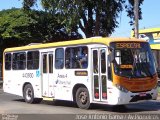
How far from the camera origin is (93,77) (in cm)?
1783

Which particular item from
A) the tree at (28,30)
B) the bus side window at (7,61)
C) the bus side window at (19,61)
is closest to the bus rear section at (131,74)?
the bus side window at (19,61)

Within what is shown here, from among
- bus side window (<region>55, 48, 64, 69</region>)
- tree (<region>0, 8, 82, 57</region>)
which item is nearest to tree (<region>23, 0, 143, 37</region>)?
tree (<region>0, 8, 82, 57</region>)

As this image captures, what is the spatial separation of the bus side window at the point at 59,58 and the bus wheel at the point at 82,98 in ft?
5.54

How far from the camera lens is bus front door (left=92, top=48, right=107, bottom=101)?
1730 cm

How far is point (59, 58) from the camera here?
20.0 m

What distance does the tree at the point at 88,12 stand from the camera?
33469 mm

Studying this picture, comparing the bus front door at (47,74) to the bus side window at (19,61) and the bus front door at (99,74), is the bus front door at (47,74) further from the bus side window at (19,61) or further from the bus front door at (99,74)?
the bus front door at (99,74)

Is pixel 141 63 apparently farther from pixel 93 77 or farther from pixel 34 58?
pixel 34 58

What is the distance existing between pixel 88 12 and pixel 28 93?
15.3 m

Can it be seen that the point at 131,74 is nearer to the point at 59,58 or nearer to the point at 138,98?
the point at 138,98

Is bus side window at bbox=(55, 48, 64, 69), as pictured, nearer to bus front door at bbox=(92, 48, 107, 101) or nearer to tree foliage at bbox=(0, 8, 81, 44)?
bus front door at bbox=(92, 48, 107, 101)

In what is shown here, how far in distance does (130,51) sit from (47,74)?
4.86 meters

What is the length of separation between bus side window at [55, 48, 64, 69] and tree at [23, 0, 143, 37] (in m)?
13.3

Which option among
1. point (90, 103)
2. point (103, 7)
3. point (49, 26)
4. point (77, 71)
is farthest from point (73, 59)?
point (49, 26)
